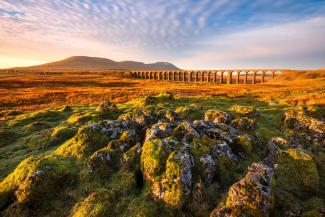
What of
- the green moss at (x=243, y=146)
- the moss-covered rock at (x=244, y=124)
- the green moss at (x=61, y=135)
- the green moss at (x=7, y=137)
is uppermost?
the moss-covered rock at (x=244, y=124)

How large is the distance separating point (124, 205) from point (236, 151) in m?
5.89

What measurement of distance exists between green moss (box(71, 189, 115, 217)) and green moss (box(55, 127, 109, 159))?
3.05 meters

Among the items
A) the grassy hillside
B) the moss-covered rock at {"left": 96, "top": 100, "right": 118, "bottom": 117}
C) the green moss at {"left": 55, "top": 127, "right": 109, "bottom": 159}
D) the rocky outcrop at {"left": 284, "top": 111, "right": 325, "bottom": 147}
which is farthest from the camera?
the moss-covered rock at {"left": 96, "top": 100, "right": 118, "bottom": 117}

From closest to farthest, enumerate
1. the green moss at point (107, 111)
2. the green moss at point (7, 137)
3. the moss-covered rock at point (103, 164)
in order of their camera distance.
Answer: the moss-covered rock at point (103, 164) → the green moss at point (7, 137) → the green moss at point (107, 111)

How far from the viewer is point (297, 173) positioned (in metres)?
8.39

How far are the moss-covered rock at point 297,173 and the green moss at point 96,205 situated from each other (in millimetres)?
6439

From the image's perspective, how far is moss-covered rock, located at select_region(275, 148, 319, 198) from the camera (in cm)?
795

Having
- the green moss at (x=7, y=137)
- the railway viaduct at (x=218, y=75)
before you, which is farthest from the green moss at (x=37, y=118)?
the railway viaduct at (x=218, y=75)

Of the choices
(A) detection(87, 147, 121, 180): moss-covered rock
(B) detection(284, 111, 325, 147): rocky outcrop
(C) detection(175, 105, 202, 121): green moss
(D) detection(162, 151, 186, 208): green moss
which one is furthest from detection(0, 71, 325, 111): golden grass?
(A) detection(87, 147, 121, 180): moss-covered rock

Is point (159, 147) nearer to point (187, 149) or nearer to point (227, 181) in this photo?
point (187, 149)

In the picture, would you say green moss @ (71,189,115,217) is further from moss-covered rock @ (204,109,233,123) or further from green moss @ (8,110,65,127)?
green moss @ (8,110,65,127)

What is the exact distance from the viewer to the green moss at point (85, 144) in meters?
9.95

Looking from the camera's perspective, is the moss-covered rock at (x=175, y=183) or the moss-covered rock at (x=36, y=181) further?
the moss-covered rock at (x=36, y=181)

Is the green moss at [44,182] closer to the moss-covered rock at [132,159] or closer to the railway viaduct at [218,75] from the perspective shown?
the moss-covered rock at [132,159]
